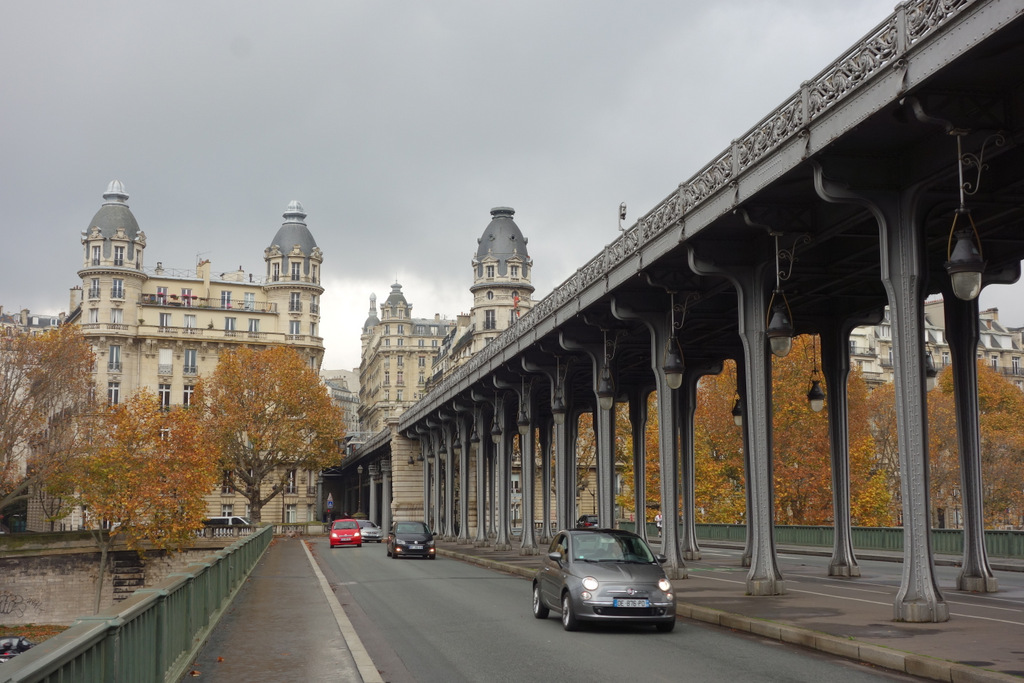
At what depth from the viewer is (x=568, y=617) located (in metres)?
15.1

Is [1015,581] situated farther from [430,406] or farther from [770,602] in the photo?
[430,406]

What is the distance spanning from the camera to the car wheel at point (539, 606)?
55.2 feet

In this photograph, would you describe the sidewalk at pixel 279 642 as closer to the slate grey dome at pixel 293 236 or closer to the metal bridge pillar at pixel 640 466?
the metal bridge pillar at pixel 640 466

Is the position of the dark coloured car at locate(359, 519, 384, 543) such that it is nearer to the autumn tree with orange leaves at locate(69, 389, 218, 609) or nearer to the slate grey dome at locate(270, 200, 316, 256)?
the autumn tree with orange leaves at locate(69, 389, 218, 609)

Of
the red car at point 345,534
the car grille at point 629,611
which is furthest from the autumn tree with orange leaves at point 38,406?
the car grille at point 629,611

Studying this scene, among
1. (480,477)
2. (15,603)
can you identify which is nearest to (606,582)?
(480,477)

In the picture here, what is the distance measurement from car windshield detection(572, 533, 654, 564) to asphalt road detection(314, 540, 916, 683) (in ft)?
3.50

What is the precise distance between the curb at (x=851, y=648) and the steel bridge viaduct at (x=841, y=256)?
1.94 meters

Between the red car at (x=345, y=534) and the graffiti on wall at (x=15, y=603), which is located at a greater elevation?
the red car at (x=345, y=534)

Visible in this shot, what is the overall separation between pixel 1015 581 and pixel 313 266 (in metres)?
88.5

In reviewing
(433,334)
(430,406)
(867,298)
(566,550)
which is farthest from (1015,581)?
(433,334)

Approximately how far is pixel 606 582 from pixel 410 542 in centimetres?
2649

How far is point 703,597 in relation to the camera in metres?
19.4

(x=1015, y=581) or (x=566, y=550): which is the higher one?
(x=566, y=550)
